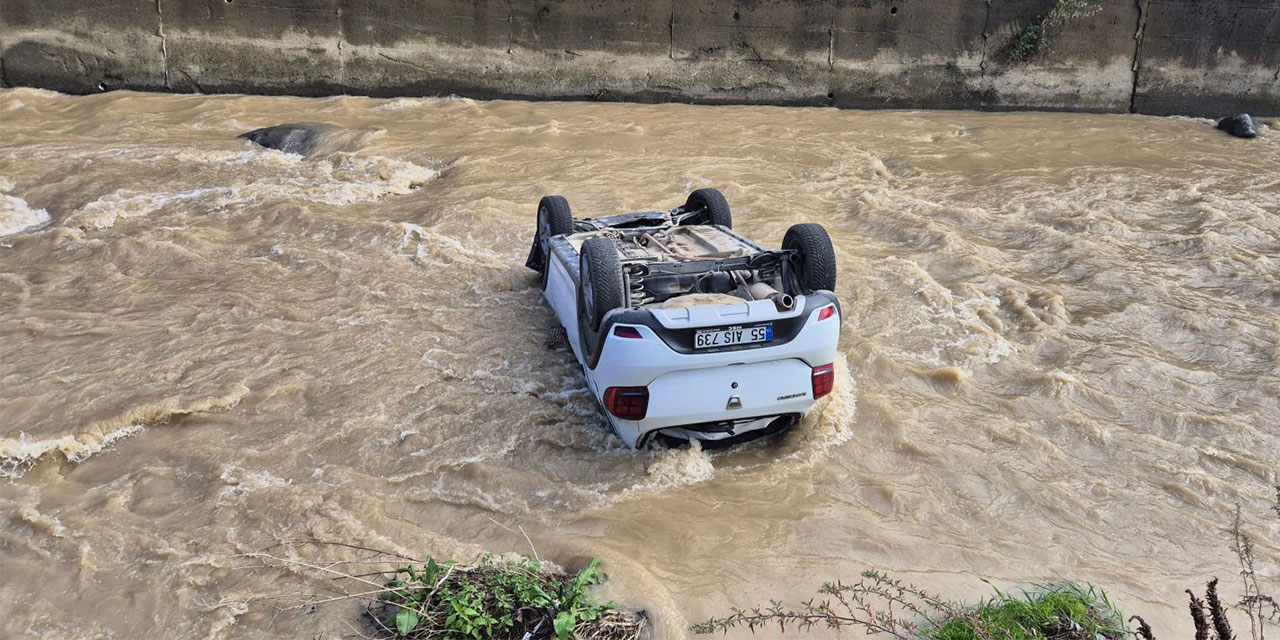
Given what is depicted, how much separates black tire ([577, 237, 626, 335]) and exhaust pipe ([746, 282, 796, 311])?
2.64ft

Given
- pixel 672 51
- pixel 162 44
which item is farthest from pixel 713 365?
pixel 162 44

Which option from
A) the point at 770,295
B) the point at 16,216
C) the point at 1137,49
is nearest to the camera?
the point at 770,295

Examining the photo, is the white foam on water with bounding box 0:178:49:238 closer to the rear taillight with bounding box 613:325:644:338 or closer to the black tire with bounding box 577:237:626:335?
the black tire with bounding box 577:237:626:335

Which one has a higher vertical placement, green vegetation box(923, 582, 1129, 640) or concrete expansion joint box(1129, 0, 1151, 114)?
concrete expansion joint box(1129, 0, 1151, 114)

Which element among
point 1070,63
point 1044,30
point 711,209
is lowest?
point 711,209

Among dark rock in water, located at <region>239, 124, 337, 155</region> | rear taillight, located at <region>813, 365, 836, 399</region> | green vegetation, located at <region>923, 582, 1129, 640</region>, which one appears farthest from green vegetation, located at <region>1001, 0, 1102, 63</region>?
green vegetation, located at <region>923, 582, 1129, 640</region>

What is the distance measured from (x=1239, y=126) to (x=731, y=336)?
13169 millimetres

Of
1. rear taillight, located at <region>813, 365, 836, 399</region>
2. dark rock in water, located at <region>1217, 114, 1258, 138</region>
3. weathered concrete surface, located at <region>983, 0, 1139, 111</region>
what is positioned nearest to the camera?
Result: rear taillight, located at <region>813, 365, 836, 399</region>

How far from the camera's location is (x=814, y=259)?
5324 millimetres

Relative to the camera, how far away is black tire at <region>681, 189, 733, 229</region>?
22.2 feet

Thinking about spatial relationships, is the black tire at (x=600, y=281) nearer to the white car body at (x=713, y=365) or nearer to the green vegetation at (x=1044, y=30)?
the white car body at (x=713, y=365)

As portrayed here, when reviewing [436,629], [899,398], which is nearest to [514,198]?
[899,398]

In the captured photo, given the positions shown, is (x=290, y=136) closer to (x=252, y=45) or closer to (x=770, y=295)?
(x=252, y=45)

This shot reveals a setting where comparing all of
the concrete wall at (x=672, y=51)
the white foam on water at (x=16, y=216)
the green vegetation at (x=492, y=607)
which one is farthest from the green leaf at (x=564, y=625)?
the concrete wall at (x=672, y=51)
